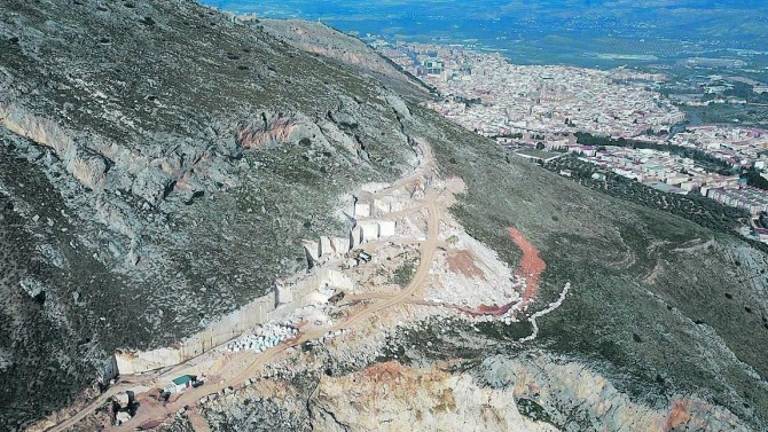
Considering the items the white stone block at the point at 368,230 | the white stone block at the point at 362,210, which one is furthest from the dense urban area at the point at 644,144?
the white stone block at the point at 368,230

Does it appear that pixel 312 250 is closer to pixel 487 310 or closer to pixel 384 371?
pixel 384 371

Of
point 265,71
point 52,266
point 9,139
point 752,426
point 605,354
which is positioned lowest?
point 752,426

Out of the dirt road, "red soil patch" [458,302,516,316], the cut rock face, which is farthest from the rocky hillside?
"red soil patch" [458,302,516,316]

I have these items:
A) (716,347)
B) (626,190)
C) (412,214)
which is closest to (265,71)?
(412,214)

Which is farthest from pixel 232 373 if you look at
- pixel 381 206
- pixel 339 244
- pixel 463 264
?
pixel 381 206

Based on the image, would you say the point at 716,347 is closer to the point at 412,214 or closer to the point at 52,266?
the point at 412,214

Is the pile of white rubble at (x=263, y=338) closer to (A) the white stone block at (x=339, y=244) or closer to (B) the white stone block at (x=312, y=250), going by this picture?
(B) the white stone block at (x=312, y=250)
